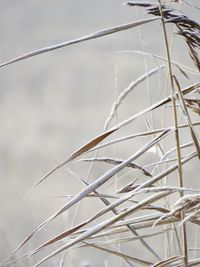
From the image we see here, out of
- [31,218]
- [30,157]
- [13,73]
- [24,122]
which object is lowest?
[31,218]

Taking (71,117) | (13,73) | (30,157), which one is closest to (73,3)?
(13,73)

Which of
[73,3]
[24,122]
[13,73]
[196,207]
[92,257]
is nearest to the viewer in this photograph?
[196,207]

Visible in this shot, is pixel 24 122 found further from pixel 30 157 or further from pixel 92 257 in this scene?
pixel 92 257

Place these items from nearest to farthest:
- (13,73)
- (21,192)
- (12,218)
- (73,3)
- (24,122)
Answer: (12,218) → (21,192) → (24,122) → (13,73) → (73,3)

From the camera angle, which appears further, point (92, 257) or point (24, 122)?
point (24, 122)

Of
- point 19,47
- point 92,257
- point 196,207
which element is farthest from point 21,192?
point 196,207

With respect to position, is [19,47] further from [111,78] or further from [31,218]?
[31,218]

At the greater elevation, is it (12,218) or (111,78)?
(111,78)
